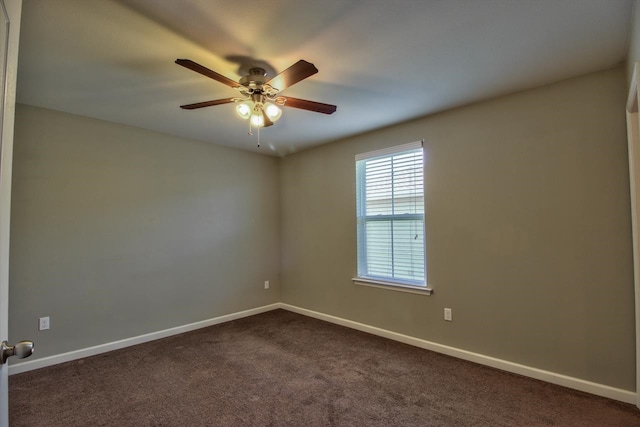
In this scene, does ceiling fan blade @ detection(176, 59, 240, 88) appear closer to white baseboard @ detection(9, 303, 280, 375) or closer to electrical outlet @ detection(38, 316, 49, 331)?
electrical outlet @ detection(38, 316, 49, 331)

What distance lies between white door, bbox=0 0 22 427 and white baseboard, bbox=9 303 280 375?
259 centimetres

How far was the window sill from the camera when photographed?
3122mm

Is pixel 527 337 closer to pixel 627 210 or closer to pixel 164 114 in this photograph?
pixel 627 210

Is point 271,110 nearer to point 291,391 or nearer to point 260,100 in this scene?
point 260,100

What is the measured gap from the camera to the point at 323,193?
4.19 metres

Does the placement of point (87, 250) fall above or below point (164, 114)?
below

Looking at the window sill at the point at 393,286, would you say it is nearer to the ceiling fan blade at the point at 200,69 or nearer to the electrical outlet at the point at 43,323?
the ceiling fan blade at the point at 200,69

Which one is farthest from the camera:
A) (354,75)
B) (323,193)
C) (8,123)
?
(323,193)

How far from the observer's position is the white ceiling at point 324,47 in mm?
1624

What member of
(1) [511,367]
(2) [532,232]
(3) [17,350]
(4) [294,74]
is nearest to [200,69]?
(4) [294,74]

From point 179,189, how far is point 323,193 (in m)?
1.82

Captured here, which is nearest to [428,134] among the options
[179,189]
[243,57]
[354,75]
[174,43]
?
[354,75]

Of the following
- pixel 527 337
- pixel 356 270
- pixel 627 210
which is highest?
pixel 627 210

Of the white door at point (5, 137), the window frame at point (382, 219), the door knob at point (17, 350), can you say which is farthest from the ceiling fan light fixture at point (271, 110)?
the door knob at point (17, 350)
